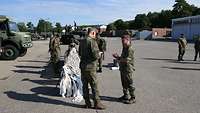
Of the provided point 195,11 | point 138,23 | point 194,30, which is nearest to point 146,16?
point 138,23

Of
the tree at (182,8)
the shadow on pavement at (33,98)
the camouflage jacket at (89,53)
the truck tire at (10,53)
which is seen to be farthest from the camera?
the tree at (182,8)

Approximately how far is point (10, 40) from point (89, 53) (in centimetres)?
1858

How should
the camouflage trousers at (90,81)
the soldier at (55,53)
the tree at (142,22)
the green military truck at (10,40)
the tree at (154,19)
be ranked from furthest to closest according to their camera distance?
the tree at (142,22) → the tree at (154,19) → the green military truck at (10,40) → the soldier at (55,53) → the camouflage trousers at (90,81)

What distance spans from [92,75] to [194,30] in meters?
85.2

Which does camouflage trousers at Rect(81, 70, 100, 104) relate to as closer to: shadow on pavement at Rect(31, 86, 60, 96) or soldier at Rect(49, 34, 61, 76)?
shadow on pavement at Rect(31, 86, 60, 96)

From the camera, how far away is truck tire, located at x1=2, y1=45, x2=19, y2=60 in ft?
87.9

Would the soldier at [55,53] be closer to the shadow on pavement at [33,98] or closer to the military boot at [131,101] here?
the shadow on pavement at [33,98]

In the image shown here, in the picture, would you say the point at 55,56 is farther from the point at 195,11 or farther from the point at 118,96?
the point at 195,11

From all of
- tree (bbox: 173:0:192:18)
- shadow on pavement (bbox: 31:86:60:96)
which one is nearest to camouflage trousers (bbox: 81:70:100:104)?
shadow on pavement (bbox: 31:86:60:96)

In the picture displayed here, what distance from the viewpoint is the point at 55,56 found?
16219 mm

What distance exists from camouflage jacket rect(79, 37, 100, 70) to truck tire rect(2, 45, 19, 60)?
17764 mm

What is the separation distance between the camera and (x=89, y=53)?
9609 mm

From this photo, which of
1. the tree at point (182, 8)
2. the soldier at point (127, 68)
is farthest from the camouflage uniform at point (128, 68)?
the tree at point (182, 8)

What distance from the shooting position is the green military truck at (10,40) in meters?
26.9
